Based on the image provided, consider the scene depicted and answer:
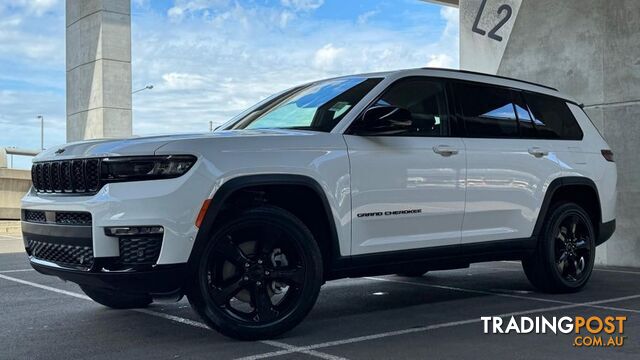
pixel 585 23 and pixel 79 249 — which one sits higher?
pixel 585 23

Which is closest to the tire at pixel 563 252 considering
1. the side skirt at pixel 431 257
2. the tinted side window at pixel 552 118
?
the side skirt at pixel 431 257

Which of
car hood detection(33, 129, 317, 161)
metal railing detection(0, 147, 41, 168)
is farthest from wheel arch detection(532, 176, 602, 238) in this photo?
metal railing detection(0, 147, 41, 168)

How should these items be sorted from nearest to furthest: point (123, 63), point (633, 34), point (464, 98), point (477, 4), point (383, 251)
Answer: point (383, 251), point (464, 98), point (633, 34), point (477, 4), point (123, 63)

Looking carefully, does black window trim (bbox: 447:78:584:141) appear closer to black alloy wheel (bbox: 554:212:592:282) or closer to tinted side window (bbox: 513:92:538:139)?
tinted side window (bbox: 513:92:538:139)

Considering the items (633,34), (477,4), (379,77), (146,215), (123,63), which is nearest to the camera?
(146,215)

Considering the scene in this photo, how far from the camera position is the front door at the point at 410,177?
5.40 meters

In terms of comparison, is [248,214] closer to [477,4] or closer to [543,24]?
[543,24]

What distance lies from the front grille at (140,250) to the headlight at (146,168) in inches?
15.4

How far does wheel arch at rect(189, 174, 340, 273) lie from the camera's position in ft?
15.3

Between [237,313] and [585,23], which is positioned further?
[585,23]

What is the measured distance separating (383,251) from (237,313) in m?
1.26

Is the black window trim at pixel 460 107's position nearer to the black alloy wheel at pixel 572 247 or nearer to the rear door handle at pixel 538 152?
the rear door handle at pixel 538 152

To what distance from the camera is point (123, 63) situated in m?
20.8

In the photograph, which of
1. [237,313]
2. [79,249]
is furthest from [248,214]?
[79,249]
